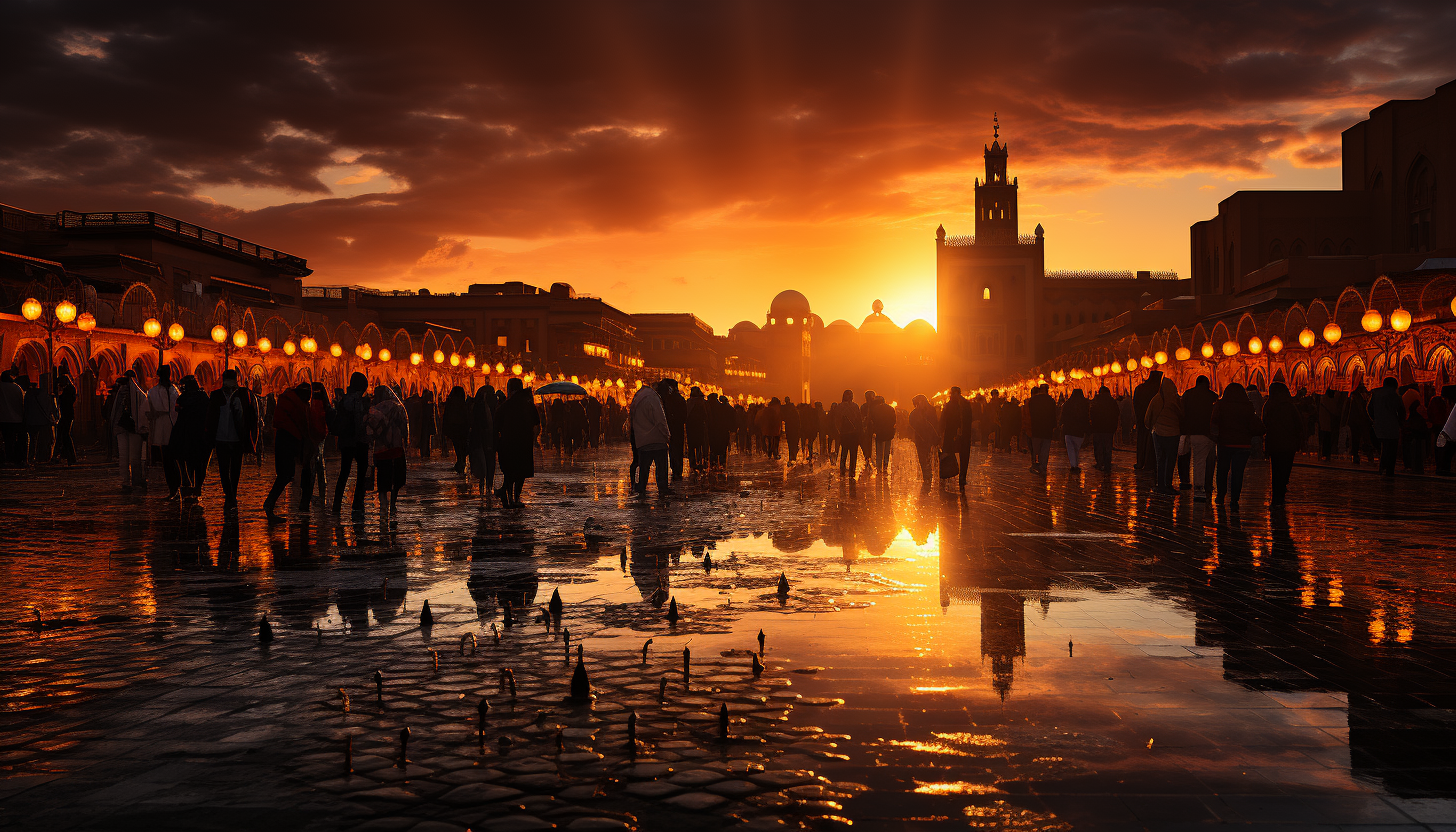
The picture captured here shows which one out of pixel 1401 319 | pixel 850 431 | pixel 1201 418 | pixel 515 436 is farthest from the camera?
pixel 850 431

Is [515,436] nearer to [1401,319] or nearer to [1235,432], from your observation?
[1235,432]

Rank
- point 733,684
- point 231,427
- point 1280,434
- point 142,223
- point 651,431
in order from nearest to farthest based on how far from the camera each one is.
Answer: point 733,684 < point 1280,434 < point 231,427 < point 651,431 < point 142,223

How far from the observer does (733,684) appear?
15.6 ft

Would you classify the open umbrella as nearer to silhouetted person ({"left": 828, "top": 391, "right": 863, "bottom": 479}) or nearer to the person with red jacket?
silhouetted person ({"left": 828, "top": 391, "right": 863, "bottom": 479})

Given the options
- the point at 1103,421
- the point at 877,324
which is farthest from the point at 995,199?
the point at 1103,421

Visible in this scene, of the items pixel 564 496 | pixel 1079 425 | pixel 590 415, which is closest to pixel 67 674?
pixel 564 496

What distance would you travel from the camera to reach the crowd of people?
13516 millimetres

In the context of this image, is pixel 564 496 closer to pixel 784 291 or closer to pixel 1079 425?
pixel 1079 425

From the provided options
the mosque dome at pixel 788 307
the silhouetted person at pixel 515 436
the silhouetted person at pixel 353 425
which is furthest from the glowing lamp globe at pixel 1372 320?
the mosque dome at pixel 788 307

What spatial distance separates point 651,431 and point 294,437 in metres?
4.63

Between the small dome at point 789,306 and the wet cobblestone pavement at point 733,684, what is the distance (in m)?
147

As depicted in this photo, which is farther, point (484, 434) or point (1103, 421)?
point (1103, 421)

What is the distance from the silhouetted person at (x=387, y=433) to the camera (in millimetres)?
13375

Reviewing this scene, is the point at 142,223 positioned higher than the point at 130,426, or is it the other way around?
the point at 142,223
